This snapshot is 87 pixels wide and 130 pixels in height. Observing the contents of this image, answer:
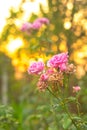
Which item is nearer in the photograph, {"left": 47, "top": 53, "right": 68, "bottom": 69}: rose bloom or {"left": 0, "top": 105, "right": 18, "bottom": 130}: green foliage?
{"left": 47, "top": 53, "right": 68, "bottom": 69}: rose bloom

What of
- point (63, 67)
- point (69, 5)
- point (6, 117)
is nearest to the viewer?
point (63, 67)

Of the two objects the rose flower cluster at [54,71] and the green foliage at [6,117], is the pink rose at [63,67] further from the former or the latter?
the green foliage at [6,117]

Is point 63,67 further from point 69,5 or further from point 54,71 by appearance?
point 69,5

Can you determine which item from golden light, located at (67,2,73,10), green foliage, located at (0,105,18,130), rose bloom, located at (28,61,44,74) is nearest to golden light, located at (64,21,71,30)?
golden light, located at (67,2,73,10)

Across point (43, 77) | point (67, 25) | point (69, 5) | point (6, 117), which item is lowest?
point (6, 117)

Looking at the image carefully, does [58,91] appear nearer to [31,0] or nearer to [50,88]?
[50,88]

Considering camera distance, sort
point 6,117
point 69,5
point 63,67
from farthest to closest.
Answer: point 69,5
point 6,117
point 63,67

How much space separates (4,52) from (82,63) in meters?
2.93

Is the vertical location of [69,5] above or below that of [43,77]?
above

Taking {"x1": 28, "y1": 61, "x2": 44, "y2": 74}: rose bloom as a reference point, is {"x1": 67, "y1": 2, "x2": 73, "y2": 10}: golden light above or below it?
above

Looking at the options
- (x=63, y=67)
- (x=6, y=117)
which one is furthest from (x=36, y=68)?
(x=6, y=117)

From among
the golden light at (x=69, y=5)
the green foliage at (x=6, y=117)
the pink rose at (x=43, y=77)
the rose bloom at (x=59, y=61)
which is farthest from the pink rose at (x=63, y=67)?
the golden light at (x=69, y=5)

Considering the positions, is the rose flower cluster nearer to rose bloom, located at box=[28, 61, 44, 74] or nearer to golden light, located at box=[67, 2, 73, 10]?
rose bloom, located at box=[28, 61, 44, 74]

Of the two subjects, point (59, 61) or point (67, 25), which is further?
point (67, 25)
